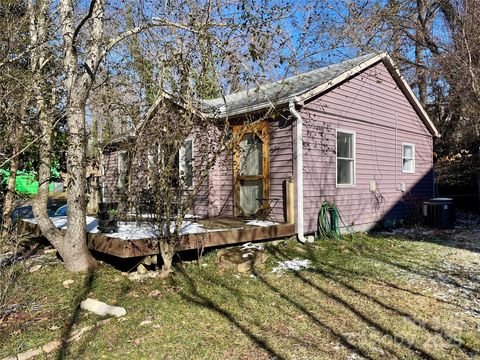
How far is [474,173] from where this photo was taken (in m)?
14.8

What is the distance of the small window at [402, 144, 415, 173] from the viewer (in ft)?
38.2

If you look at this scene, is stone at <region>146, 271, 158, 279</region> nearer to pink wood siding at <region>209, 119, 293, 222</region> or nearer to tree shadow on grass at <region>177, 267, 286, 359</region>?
tree shadow on grass at <region>177, 267, 286, 359</region>

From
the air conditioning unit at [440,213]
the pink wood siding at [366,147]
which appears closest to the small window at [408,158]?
the pink wood siding at [366,147]

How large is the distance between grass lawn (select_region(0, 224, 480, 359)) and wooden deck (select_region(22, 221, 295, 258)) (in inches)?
14.7

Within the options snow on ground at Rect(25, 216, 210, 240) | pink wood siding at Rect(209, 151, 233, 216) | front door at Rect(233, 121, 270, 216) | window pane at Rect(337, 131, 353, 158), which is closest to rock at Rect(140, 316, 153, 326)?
snow on ground at Rect(25, 216, 210, 240)

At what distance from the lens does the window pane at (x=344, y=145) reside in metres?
9.33

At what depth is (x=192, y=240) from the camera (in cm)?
627

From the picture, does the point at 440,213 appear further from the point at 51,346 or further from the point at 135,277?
the point at 51,346

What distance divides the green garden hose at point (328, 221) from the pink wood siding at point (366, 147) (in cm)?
14

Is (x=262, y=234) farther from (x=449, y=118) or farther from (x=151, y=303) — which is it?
(x=449, y=118)

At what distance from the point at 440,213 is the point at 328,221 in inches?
168

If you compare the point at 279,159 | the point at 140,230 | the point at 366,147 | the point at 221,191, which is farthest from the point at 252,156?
the point at 140,230

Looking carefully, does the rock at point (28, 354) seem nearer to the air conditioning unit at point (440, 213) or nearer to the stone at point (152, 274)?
the stone at point (152, 274)

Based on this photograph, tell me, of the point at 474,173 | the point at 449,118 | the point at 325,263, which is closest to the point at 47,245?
the point at 325,263
